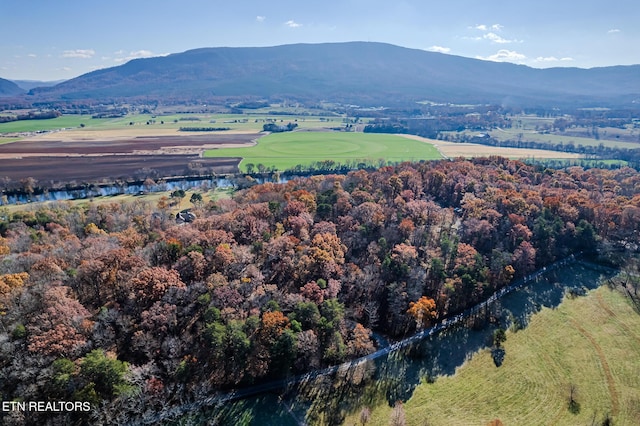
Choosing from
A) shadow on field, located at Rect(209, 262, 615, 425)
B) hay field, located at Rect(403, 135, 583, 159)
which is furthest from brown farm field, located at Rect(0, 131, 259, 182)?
shadow on field, located at Rect(209, 262, 615, 425)

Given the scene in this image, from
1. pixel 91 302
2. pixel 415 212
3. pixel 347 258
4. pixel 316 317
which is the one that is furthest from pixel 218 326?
pixel 415 212

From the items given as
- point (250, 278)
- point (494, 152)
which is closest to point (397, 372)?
point (250, 278)

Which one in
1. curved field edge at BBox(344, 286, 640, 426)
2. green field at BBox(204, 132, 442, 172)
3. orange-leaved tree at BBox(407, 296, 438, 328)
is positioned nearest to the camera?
curved field edge at BBox(344, 286, 640, 426)

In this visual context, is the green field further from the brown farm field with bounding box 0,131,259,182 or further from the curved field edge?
the curved field edge

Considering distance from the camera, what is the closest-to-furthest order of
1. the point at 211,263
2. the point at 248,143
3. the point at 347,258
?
the point at 211,263, the point at 347,258, the point at 248,143

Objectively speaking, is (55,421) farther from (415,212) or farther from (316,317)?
(415,212)
